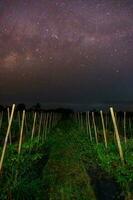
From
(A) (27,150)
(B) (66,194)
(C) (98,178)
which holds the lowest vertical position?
(B) (66,194)

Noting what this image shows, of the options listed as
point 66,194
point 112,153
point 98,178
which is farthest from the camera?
point 112,153

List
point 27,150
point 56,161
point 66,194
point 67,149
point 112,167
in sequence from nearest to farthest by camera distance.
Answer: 1. point 66,194
2. point 112,167
3. point 56,161
4. point 27,150
5. point 67,149

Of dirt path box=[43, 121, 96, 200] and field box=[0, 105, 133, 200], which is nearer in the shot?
dirt path box=[43, 121, 96, 200]

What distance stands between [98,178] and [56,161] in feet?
7.16

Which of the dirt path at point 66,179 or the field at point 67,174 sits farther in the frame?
the field at point 67,174

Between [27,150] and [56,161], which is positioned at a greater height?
[27,150]

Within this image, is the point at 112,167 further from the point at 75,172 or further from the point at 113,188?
the point at 113,188

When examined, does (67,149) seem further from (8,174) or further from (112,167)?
(8,174)

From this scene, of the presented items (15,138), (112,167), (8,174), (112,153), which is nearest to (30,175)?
(8,174)

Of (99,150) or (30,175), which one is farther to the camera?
(99,150)

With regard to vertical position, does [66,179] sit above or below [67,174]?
below

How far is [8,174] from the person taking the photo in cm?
962

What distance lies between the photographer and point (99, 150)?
48.3 feet

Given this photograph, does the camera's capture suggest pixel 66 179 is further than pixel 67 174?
No
